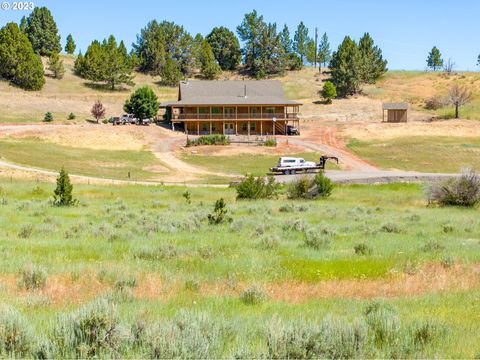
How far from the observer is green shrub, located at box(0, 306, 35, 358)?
5.81 metres

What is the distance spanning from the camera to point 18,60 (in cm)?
10319

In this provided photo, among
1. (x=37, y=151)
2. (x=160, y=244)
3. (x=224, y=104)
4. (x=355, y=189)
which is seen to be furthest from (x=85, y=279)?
(x=224, y=104)

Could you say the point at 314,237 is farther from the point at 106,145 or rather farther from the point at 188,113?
the point at 188,113

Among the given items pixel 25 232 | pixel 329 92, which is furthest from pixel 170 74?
pixel 25 232

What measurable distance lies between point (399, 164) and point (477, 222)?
43112mm

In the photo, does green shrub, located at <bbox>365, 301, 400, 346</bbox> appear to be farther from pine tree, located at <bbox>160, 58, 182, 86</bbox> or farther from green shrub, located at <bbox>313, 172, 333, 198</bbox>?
pine tree, located at <bbox>160, 58, 182, 86</bbox>

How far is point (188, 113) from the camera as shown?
85500 millimetres

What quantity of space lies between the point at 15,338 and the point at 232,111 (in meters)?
81.0

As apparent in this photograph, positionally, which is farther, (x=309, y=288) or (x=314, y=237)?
(x=314, y=237)

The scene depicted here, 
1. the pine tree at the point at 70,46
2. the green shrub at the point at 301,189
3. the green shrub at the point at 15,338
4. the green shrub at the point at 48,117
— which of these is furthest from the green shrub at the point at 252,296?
the pine tree at the point at 70,46

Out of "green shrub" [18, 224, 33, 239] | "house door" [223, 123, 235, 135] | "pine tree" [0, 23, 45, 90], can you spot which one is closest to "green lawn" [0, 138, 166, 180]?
"house door" [223, 123, 235, 135]

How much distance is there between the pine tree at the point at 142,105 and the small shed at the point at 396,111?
38.6 meters

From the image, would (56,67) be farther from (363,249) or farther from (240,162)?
(363,249)

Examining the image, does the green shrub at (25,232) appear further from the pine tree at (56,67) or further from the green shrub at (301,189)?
the pine tree at (56,67)
